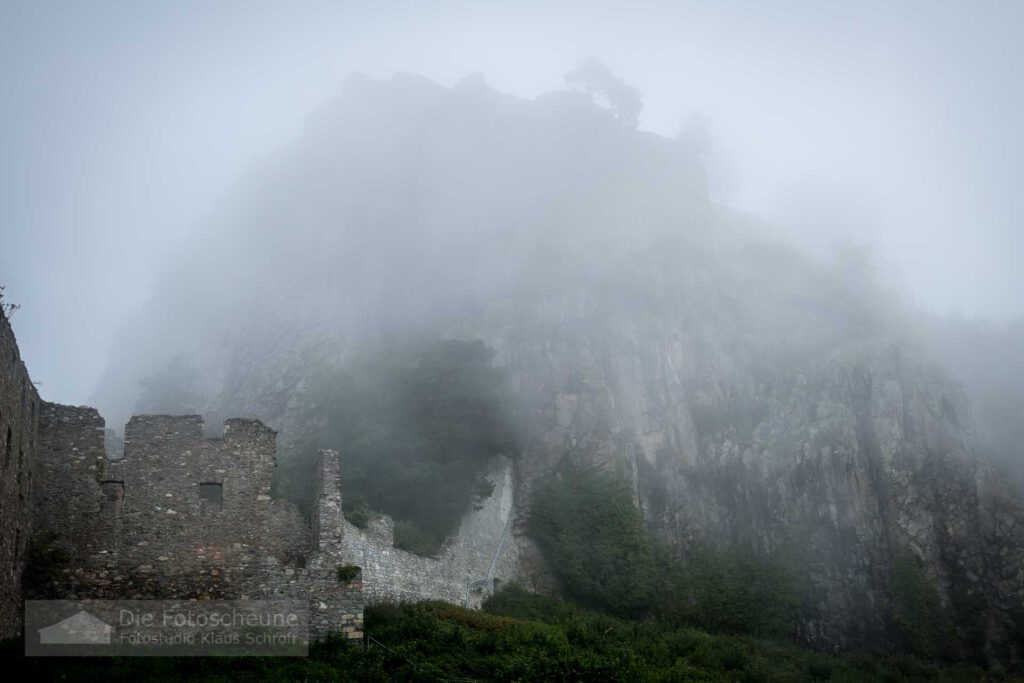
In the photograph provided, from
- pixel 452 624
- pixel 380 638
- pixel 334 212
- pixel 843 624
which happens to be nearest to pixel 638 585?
pixel 843 624

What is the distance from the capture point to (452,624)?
2459 cm

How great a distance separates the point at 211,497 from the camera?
21.2m

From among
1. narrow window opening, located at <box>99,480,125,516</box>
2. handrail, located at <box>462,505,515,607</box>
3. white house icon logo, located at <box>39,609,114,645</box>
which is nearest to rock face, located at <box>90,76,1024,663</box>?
handrail, located at <box>462,505,515,607</box>

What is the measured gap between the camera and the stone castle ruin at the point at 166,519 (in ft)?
63.0

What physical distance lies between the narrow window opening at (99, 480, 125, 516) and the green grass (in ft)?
13.2

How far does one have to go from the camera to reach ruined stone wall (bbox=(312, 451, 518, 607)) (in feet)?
70.0

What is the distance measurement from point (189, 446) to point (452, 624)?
381 inches

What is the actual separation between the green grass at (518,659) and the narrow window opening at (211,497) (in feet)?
13.2

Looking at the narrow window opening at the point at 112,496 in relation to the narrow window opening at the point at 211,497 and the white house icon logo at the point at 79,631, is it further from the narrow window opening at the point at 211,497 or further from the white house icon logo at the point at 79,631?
the white house icon logo at the point at 79,631

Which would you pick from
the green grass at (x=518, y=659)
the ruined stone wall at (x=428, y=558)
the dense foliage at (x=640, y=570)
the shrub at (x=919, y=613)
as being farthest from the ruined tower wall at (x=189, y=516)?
the shrub at (x=919, y=613)

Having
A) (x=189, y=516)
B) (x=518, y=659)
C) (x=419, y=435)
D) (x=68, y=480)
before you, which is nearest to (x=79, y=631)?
(x=189, y=516)

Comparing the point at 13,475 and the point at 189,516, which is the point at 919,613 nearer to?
the point at 189,516

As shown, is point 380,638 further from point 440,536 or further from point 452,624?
point 440,536

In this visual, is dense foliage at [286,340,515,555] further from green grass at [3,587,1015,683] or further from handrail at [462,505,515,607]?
green grass at [3,587,1015,683]
